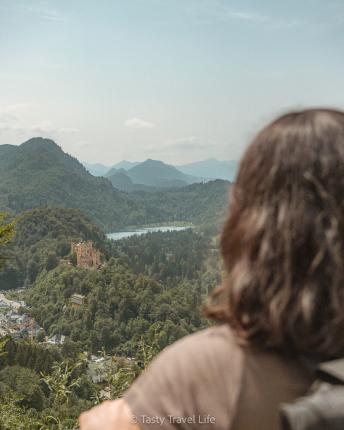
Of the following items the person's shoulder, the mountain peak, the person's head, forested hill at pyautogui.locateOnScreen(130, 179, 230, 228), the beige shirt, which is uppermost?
the mountain peak

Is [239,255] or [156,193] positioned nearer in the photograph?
[239,255]

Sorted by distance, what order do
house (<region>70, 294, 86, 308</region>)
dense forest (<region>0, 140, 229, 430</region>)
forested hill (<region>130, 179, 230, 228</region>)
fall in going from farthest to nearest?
forested hill (<region>130, 179, 230, 228</region>) → house (<region>70, 294, 86, 308</region>) → dense forest (<region>0, 140, 229, 430</region>)

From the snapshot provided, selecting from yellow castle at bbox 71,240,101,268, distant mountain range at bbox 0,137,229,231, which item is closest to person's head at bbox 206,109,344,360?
yellow castle at bbox 71,240,101,268

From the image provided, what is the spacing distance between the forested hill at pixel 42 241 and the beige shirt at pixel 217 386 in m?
66.8

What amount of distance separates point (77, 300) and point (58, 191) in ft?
285

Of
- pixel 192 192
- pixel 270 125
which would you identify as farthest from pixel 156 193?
pixel 270 125

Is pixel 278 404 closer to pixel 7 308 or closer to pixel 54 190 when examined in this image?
pixel 7 308

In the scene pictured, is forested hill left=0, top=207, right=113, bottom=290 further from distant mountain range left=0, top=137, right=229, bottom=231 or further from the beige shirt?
the beige shirt

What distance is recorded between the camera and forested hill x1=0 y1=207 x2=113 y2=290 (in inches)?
2680

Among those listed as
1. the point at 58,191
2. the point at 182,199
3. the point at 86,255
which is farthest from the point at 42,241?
the point at 182,199

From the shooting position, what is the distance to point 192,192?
15175 cm

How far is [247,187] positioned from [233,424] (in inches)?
13.4

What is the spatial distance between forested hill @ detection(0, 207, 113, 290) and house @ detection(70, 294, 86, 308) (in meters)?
17.7

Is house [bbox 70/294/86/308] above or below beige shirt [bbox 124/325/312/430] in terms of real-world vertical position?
below
